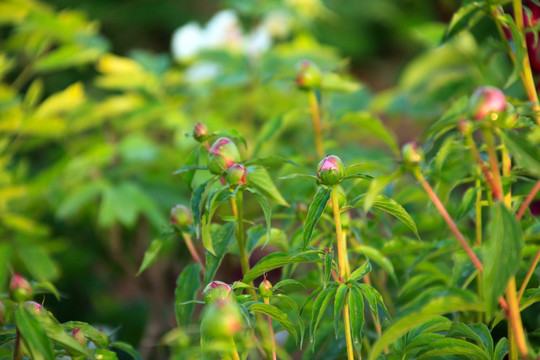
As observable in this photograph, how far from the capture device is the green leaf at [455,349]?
443 millimetres

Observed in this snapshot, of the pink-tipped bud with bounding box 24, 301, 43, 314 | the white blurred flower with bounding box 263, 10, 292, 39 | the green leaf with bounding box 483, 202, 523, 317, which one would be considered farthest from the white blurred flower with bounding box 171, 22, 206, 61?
the green leaf with bounding box 483, 202, 523, 317

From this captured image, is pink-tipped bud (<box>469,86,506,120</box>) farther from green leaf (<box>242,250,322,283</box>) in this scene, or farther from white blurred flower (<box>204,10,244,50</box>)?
white blurred flower (<box>204,10,244,50</box>)

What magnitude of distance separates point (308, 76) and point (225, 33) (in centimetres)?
92

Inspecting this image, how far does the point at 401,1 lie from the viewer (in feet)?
9.80

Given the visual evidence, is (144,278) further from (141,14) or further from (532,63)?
(141,14)

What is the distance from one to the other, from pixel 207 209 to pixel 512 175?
0.26 m

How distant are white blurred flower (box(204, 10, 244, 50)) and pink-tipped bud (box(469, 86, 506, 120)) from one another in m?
1.12

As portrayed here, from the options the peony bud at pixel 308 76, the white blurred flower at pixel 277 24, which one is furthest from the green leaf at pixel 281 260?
the white blurred flower at pixel 277 24

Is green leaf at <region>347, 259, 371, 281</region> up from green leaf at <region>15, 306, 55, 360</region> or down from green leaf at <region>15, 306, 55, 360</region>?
up

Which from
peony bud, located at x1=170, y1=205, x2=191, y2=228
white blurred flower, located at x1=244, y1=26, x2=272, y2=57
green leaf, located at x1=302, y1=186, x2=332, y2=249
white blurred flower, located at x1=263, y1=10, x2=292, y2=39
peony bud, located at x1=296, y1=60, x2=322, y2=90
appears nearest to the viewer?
green leaf, located at x1=302, y1=186, x2=332, y2=249

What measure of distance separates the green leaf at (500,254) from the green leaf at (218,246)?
216 mm

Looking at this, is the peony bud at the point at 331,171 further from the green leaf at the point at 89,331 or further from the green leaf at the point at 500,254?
the green leaf at the point at 89,331

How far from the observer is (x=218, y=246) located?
1.68ft

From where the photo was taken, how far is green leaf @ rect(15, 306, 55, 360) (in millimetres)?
418
